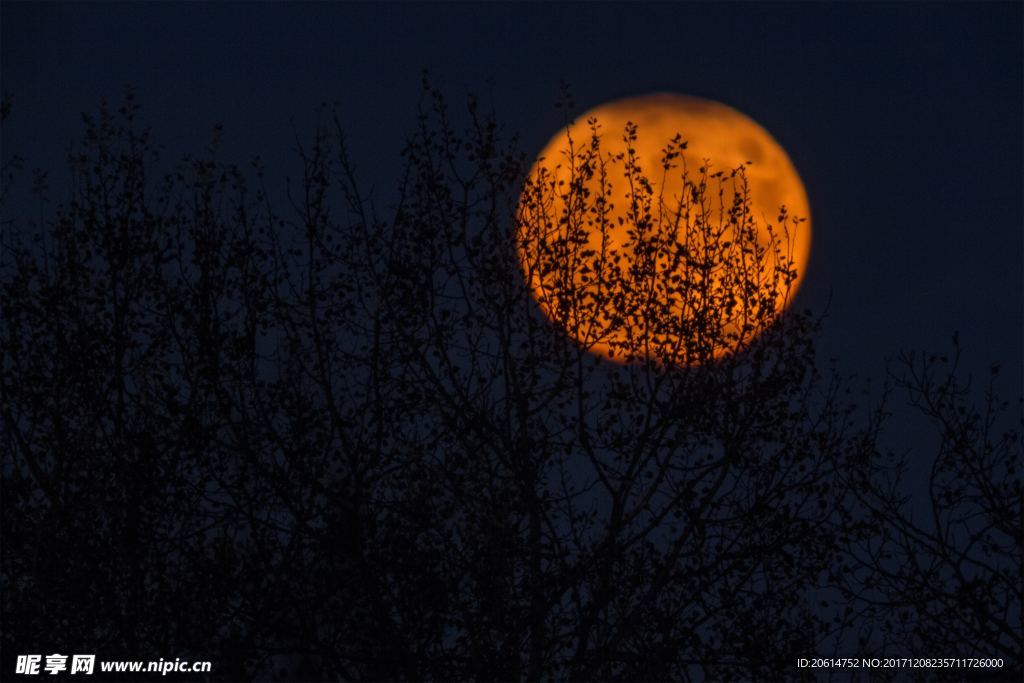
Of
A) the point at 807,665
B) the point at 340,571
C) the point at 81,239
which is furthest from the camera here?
the point at 81,239

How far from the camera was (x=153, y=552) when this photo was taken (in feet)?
52.4

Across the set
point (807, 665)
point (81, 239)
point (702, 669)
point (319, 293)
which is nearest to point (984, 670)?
point (807, 665)

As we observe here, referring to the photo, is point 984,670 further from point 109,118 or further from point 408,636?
point 109,118

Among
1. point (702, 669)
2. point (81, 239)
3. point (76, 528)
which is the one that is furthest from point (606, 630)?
point (81, 239)

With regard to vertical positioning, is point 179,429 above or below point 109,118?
below

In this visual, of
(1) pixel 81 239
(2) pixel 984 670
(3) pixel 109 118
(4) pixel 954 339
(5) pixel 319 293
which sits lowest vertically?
(2) pixel 984 670

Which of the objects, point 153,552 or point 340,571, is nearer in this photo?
point 340,571

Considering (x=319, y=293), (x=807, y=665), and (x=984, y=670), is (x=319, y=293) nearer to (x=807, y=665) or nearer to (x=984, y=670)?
(x=807, y=665)

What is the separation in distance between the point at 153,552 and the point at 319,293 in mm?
3871

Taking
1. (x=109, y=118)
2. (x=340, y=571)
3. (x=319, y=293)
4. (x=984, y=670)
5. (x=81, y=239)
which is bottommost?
(x=984, y=670)

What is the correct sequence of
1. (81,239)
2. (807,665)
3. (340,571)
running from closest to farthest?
(340,571) < (807,665) < (81,239)

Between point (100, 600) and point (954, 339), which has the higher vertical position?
point (954, 339)

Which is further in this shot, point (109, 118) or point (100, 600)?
point (109, 118)

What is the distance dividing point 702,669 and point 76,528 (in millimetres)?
8094
